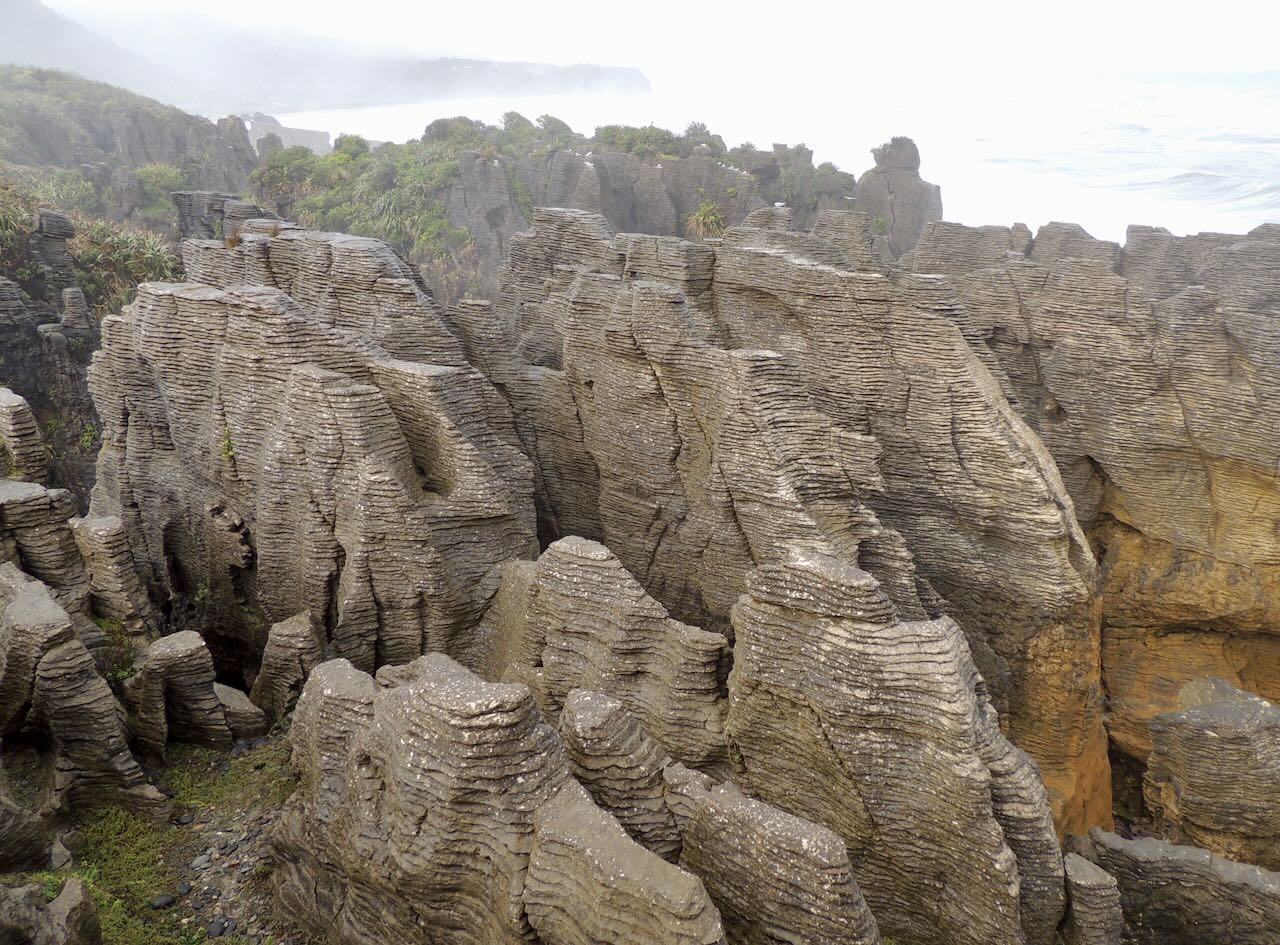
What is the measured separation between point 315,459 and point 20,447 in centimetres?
596

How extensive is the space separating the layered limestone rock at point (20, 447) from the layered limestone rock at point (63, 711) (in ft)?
15.6

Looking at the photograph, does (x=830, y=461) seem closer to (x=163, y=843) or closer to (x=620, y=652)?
(x=620, y=652)

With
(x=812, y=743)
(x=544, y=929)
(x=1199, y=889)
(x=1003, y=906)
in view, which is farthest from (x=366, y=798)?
(x=1199, y=889)

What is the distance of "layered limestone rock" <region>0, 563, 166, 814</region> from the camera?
11.0 m

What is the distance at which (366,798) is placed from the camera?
9.15m

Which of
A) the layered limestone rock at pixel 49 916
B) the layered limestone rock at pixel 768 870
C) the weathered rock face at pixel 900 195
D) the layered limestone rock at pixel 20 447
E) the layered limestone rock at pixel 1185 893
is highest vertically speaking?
the weathered rock face at pixel 900 195

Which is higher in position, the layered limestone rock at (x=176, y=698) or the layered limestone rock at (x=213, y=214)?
the layered limestone rock at (x=213, y=214)

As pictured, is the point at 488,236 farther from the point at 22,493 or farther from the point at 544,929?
the point at 544,929

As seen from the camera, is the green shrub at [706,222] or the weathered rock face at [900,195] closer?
the green shrub at [706,222]

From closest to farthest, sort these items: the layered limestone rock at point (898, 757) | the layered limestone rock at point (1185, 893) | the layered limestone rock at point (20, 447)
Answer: the layered limestone rock at point (898, 757), the layered limestone rock at point (1185, 893), the layered limestone rock at point (20, 447)

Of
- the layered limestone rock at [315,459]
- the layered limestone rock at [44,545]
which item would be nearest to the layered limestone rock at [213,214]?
the layered limestone rock at [315,459]

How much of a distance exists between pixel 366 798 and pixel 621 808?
2.53 meters

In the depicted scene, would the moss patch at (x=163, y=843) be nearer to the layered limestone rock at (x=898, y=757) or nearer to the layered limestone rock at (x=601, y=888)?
the layered limestone rock at (x=601, y=888)

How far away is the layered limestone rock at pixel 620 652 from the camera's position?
36.5 ft
